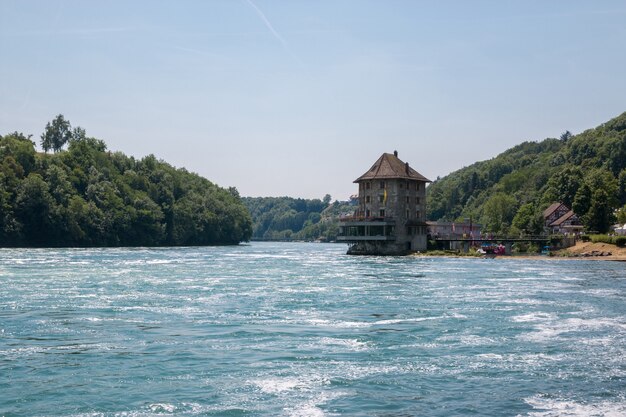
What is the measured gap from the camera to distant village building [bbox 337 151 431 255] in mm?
121750

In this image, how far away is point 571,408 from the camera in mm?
18484

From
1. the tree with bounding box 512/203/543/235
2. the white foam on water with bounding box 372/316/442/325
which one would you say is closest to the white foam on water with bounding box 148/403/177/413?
the white foam on water with bounding box 372/316/442/325

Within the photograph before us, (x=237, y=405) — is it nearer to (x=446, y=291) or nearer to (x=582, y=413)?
(x=582, y=413)

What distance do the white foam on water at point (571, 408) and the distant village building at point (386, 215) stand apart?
101m

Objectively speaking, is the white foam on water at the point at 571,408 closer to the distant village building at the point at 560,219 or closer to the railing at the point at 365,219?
the railing at the point at 365,219

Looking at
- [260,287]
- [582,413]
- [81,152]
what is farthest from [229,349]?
[81,152]

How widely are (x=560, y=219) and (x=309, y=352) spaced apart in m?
149

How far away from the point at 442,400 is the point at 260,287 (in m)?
34.6

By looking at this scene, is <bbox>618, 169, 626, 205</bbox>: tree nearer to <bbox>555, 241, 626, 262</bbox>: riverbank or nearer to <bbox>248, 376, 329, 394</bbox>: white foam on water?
<bbox>555, 241, 626, 262</bbox>: riverbank

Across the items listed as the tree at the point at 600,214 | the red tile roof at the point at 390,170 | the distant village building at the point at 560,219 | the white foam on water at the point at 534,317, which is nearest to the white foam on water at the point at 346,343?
the white foam on water at the point at 534,317

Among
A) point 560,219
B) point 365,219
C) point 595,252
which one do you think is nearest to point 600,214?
point 595,252

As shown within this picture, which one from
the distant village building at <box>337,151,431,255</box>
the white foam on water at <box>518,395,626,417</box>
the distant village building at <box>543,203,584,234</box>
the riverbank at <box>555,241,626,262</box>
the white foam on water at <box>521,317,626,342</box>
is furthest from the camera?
the distant village building at <box>543,203,584,234</box>

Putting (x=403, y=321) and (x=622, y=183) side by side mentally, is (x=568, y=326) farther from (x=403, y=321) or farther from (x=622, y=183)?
(x=622, y=183)

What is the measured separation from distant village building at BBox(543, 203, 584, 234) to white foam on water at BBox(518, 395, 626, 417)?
13639cm
